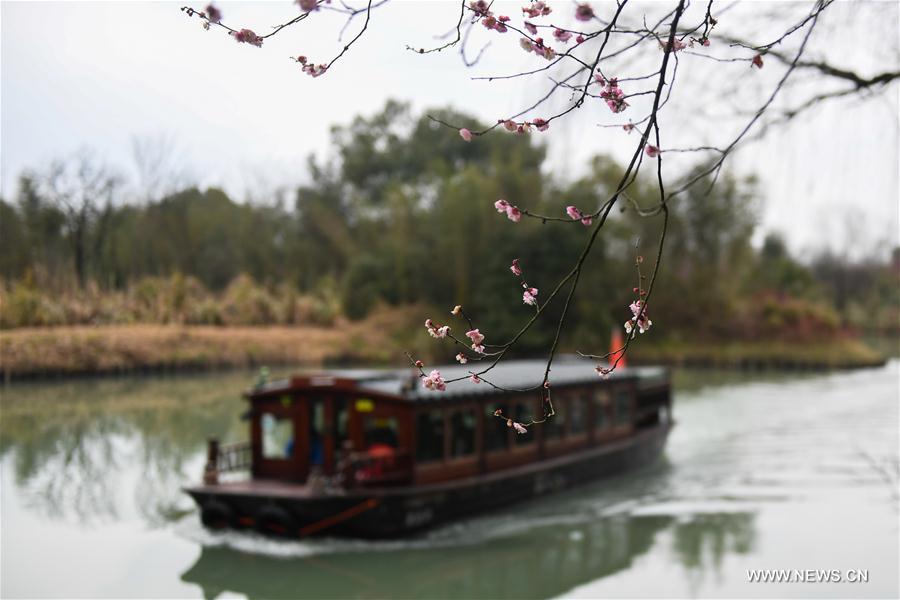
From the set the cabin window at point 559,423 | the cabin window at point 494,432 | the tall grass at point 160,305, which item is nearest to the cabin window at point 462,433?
the cabin window at point 494,432

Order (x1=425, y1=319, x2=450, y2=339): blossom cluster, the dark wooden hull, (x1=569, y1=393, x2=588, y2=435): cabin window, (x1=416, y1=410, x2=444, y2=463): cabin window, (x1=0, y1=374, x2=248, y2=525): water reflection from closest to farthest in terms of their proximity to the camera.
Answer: (x1=425, y1=319, x2=450, y2=339): blossom cluster, the dark wooden hull, (x1=416, y1=410, x2=444, y2=463): cabin window, (x1=0, y1=374, x2=248, y2=525): water reflection, (x1=569, y1=393, x2=588, y2=435): cabin window

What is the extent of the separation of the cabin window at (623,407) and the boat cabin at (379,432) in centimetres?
176

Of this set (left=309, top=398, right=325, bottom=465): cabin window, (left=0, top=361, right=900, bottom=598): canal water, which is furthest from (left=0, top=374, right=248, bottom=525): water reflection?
(left=309, top=398, right=325, bottom=465): cabin window

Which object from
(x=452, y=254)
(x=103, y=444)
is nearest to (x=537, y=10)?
(x=103, y=444)

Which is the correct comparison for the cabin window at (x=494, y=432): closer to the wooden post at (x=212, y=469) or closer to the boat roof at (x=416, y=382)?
the boat roof at (x=416, y=382)

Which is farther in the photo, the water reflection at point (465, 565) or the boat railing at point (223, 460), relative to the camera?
the boat railing at point (223, 460)

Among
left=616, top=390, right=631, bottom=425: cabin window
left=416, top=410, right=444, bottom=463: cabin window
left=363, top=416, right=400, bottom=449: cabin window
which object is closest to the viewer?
left=416, top=410, right=444, bottom=463: cabin window

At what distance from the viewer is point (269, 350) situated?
16.4 metres

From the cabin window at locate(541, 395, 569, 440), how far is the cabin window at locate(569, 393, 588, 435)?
Result: 0.38ft

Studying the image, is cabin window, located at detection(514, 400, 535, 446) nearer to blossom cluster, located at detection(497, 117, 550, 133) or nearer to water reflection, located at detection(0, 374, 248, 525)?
water reflection, located at detection(0, 374, 248, 525)

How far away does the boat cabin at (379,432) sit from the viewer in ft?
22.2

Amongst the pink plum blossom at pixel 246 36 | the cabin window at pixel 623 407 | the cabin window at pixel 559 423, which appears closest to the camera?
the pink plum blossom at pixel 246 36

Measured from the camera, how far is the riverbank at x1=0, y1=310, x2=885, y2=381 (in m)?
8.07

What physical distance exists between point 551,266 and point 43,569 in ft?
47.9
